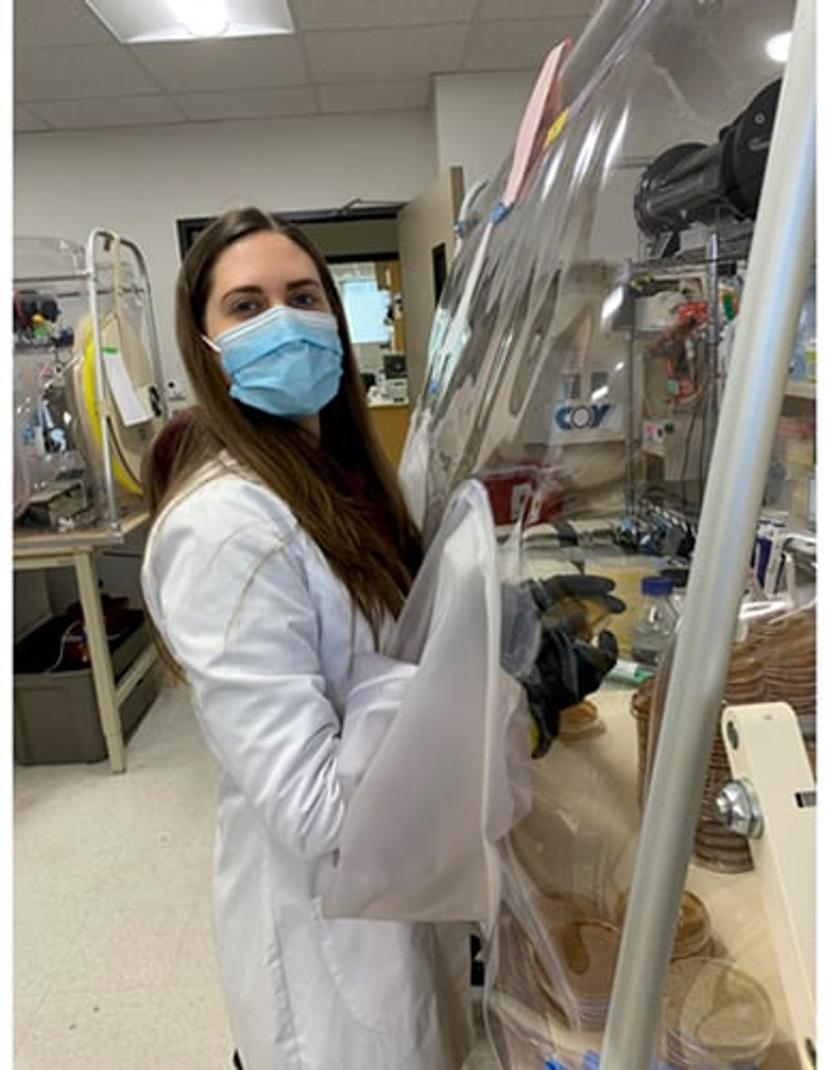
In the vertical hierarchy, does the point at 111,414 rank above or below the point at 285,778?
above

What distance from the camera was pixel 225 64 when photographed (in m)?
3.22

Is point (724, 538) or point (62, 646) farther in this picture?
point (62, 646)

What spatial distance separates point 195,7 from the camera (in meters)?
2.74

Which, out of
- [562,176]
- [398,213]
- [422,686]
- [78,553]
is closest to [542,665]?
[422,686]

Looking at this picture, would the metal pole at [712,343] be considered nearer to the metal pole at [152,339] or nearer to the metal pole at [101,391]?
the metal pole at [101,391]

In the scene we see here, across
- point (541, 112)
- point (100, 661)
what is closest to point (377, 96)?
point (100, 661)

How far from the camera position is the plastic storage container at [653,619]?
626mm

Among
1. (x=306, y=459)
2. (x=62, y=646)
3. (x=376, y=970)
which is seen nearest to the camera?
(x=376, y=970)

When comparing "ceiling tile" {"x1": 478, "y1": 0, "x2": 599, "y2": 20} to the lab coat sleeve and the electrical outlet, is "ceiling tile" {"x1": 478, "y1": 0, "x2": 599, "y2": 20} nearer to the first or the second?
the electrical outlet

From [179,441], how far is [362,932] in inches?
24.8

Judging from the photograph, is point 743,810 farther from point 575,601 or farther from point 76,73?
point 76,73

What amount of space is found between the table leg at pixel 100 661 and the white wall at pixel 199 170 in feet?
5.09

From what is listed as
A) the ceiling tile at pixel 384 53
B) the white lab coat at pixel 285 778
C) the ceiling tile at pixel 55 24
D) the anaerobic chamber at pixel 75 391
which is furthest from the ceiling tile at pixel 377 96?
the white lab coat at pixel 285 778

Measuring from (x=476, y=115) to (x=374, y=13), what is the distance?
902 mm
